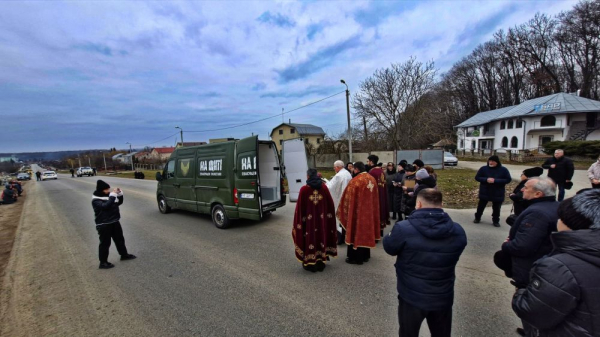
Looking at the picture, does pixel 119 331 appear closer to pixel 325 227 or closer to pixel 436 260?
pixel 325 227

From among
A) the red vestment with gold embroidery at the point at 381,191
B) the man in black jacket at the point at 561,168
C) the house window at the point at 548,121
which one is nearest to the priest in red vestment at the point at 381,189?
the red vestment with gold embroidery at the point at 381,191

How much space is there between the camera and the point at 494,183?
238 inches

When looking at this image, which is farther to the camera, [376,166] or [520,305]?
[376,166]

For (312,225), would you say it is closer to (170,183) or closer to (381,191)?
(381,191)

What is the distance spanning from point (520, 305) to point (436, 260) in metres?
0.51

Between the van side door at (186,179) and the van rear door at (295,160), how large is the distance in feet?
9.41

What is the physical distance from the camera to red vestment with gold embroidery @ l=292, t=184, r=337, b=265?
4.17 meters

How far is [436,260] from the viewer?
1938mm

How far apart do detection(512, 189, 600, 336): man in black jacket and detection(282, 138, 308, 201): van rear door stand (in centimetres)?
698

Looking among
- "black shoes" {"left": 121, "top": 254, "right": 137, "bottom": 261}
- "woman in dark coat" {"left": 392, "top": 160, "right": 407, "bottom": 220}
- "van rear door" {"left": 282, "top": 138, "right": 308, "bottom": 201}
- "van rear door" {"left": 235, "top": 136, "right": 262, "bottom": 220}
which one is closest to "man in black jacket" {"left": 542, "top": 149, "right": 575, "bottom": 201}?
"woman in dark coat" {"left": 392, "top": 160, "right": 407, "bottom": 220}

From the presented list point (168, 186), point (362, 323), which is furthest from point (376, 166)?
point (168, 186)

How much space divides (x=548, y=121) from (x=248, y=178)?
42.3 m

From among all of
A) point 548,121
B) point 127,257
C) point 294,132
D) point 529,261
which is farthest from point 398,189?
point 294,132

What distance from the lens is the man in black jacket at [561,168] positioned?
7.07m
